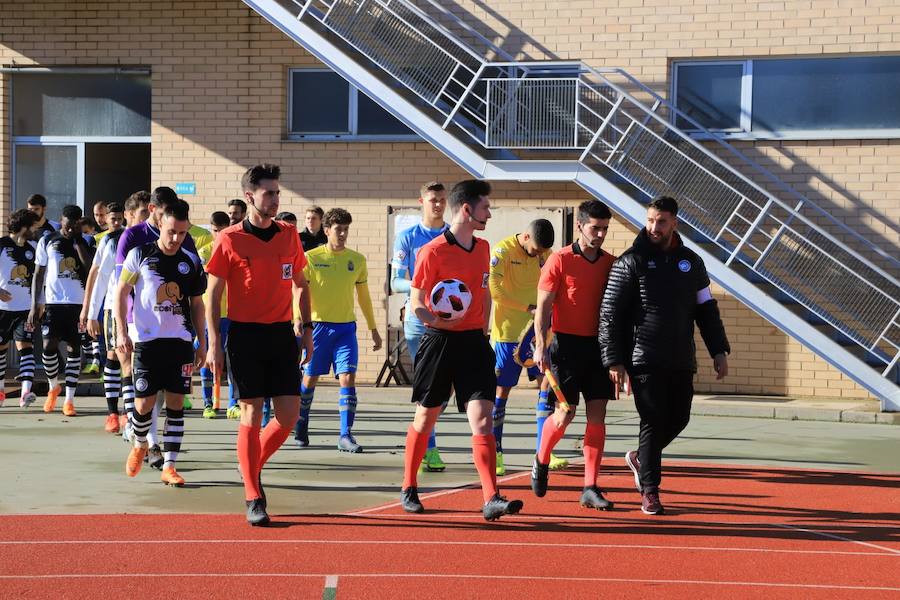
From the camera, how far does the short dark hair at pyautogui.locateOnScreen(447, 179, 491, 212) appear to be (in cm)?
889

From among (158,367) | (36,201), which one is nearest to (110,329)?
(158,367)

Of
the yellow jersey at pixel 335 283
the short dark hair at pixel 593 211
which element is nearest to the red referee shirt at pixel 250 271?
the short dark hair at pixel 593 211

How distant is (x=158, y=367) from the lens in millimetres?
10297

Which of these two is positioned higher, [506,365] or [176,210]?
[176,210]

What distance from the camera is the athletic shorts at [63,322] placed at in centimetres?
1518

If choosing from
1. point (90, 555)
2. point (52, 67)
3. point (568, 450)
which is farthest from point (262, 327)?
point (52, 67)

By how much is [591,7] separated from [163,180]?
6.64 metres

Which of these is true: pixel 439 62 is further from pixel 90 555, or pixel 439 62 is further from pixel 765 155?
pixel 90 555

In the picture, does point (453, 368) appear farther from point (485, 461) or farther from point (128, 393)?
point (128, 393)

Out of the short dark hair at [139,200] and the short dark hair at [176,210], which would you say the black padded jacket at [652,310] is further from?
the short dark hair at [139,200]

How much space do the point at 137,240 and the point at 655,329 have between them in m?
4.37

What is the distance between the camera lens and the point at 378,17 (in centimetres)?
1755

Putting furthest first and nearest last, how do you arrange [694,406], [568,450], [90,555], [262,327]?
1. [694,406]
2. [568,450]
3. [262,327]
4. [90,555]

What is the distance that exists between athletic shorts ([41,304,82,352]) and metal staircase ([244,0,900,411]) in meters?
4.75
